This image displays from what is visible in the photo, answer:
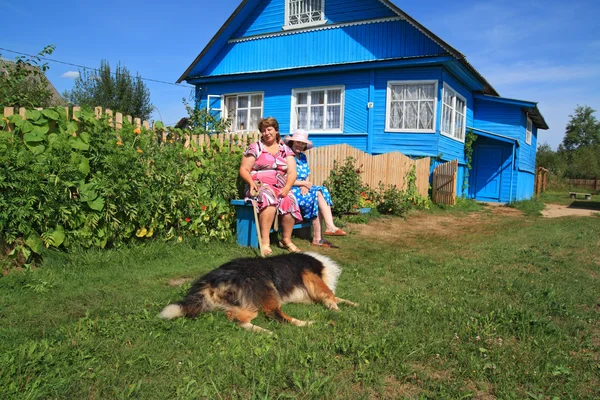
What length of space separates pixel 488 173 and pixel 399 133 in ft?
20.5

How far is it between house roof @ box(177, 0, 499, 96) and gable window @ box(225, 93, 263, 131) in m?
2.00

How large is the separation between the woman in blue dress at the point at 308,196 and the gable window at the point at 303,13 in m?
10.6

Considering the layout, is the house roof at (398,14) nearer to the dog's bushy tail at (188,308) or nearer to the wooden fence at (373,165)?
the wooden fence at (373,165)

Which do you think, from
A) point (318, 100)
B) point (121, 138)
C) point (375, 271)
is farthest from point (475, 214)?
point (121, 138)

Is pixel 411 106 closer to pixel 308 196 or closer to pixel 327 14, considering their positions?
pixel 327 14

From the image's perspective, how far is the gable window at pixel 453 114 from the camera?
562 inches

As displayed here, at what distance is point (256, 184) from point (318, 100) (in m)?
10.6

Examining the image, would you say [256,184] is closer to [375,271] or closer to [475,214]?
[375,271]

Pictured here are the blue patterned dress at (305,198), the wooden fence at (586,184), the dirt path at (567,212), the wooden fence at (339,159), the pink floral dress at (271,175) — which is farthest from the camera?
the wooden fence at (586,184)

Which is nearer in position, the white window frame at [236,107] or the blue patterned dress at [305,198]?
the blue patterned dress at [305,198]

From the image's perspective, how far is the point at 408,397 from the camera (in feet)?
7.11

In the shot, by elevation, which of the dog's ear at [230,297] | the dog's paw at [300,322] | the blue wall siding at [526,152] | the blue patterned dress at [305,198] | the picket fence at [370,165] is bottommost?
the dog's paw at [300,322]

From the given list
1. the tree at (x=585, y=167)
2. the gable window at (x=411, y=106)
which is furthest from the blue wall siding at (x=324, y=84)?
the tree at (x=585, y=167)

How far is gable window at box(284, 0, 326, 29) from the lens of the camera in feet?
50.2
